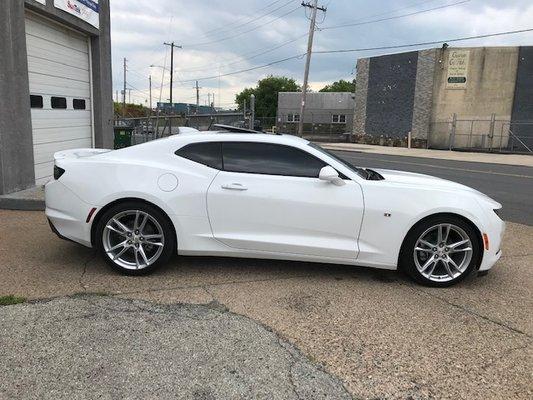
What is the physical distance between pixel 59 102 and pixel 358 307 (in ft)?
27.1

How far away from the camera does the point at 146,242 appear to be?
15.8 feet

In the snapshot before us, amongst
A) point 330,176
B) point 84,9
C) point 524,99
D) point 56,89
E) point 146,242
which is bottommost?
point 146,242

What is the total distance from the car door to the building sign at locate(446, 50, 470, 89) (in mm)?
33417

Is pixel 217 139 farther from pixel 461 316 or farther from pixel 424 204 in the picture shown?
pixel 461 316

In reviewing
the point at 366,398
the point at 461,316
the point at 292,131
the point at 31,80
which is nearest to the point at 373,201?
the point at 461,316

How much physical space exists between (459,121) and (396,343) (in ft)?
112

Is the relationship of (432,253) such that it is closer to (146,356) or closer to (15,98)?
(146,356)

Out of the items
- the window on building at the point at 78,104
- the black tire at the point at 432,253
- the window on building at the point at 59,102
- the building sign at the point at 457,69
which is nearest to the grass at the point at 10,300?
the black tire at the point at 432,253

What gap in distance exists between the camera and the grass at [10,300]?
13.1 feet

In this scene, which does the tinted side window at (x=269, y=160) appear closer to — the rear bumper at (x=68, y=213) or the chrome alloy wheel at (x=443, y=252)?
the chrome alloy wheel at (x=443, y=252)

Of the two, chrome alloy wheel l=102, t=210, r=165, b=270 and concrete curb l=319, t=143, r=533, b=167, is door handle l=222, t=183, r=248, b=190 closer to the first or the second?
chrome alloy wheel l=102, t=210, r=165, b=270

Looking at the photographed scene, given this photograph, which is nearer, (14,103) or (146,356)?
(146,356)

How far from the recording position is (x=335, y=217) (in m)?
4.69

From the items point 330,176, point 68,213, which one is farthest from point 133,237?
point 330,176
